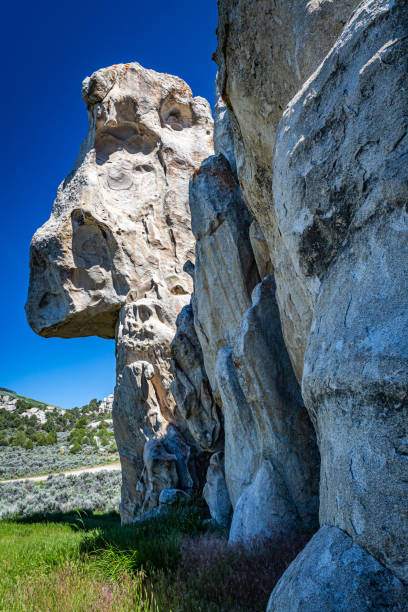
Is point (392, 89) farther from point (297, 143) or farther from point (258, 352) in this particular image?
point (258, 352)

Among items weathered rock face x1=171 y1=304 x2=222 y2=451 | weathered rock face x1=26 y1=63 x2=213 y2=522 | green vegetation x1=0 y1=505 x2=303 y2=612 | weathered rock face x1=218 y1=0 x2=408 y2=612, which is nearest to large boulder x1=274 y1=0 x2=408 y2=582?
weathered rock face x1=218 y1=0 x2=408 y2=612

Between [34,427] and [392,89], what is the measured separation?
58.8 meters

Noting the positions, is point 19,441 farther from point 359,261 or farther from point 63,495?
point 359,261

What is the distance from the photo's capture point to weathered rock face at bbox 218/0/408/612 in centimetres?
246

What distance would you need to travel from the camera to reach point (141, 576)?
4746 millimetres

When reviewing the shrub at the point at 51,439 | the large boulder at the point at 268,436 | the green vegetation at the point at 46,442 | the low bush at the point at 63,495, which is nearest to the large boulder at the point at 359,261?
the large boulder at the point at 268,436

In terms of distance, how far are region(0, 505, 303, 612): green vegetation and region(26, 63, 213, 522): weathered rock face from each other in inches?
276

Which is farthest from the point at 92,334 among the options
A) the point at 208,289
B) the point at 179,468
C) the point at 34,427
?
the point at 34,427

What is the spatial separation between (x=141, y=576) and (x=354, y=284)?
4.20 m

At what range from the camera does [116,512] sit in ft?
61.5

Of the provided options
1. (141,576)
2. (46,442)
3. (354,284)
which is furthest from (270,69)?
(46,442)

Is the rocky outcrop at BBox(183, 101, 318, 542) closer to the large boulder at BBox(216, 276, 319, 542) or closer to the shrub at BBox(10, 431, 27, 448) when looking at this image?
the large boulder at BBox(216, 276, 319, 542)

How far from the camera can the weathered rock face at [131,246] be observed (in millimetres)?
14703

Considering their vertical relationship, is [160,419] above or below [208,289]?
below
